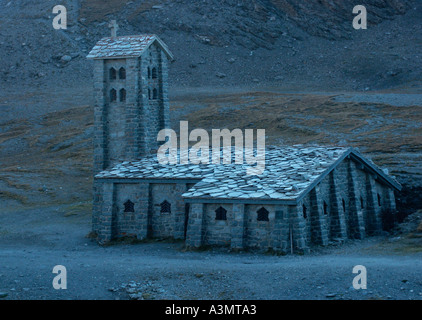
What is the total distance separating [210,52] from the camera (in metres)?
91.4

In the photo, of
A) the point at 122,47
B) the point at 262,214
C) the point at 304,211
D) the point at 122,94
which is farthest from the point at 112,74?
the point at 304,211

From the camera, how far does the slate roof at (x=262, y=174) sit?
82.3ft

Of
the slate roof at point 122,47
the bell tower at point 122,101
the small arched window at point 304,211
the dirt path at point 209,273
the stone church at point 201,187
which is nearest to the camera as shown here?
the dirt path at point 209,273

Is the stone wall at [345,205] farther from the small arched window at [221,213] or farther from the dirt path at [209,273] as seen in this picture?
the small arched window at [221,213]

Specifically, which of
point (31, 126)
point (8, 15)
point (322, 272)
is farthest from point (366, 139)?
point (8, 15)

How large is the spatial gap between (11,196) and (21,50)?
53.4 metres

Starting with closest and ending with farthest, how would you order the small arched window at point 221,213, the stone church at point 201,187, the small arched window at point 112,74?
1. the stone church at point 201,187
2. the small arched window at point 221,213
3. the small arched window at point 112,74

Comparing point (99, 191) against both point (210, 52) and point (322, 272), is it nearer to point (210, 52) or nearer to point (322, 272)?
point (322, 272)

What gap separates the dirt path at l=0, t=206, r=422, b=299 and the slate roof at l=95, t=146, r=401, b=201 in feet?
7.62

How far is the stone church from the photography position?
24.8 m

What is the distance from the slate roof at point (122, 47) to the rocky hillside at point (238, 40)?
1986 inches

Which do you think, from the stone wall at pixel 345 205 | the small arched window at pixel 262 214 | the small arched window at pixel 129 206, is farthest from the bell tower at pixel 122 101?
the stone wall at pixel 345 205

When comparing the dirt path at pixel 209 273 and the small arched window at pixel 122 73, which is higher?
the small arched window at pixel 122 73

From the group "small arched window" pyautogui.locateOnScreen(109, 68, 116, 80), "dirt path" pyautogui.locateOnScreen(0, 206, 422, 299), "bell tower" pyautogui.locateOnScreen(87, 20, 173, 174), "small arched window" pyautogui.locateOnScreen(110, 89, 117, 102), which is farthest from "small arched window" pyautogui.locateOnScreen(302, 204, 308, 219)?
"small arched window" pyautogui.locateOnScreen(109, 68, 116, 80)
